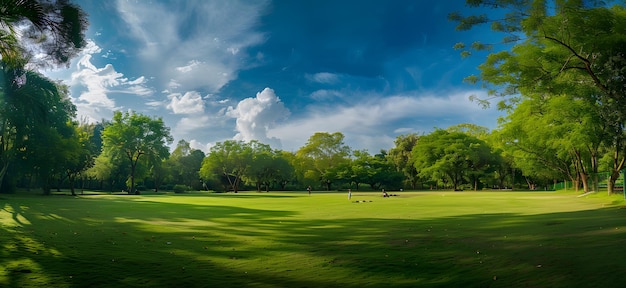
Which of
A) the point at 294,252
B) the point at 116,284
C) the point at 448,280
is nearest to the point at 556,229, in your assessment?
the point at 448,280

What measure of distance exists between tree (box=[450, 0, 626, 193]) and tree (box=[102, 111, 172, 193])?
65744mm

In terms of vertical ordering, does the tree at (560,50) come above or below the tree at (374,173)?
above

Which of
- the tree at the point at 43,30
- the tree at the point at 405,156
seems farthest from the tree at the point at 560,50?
the tree at the point at 405,156

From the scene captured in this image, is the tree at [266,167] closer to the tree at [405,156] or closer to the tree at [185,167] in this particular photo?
the tree at [185,167]

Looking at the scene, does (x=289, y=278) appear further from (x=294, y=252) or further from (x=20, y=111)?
(x=20, y=111)

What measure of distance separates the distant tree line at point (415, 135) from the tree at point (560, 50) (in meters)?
0.06

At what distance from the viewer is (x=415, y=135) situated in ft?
364

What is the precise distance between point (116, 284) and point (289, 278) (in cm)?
296

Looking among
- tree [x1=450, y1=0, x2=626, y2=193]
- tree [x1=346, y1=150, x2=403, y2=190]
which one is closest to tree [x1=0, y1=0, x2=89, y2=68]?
tree [x1=450, y1=0, x2=626, y2=193]

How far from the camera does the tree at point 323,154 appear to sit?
102812 millimetres

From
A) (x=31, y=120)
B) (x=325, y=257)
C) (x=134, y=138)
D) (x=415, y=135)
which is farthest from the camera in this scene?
(x=415, y=135)

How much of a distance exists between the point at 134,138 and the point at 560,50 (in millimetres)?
70805

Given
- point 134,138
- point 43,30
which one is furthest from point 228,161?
point 43,30

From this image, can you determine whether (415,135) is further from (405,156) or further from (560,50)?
(560,50)
